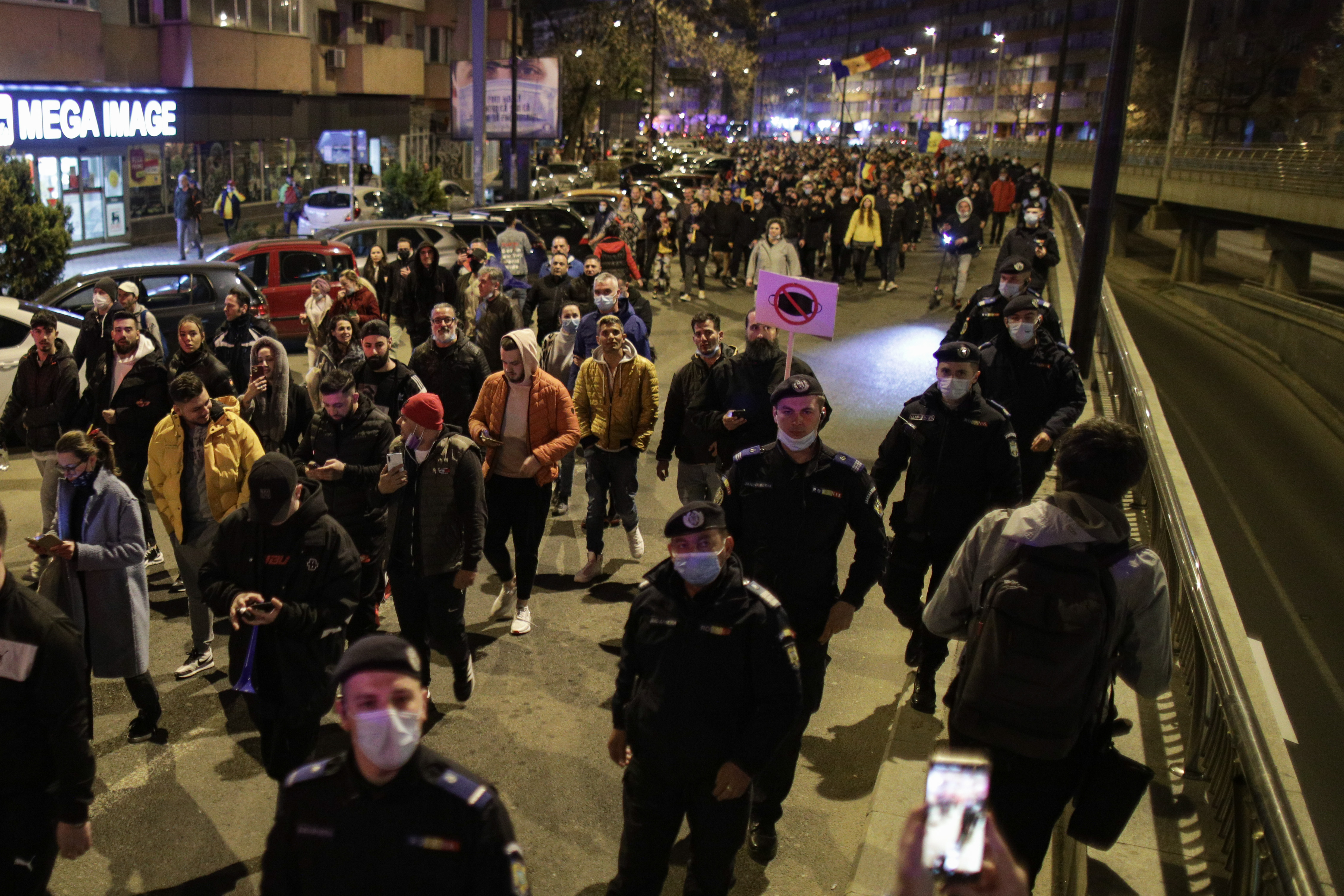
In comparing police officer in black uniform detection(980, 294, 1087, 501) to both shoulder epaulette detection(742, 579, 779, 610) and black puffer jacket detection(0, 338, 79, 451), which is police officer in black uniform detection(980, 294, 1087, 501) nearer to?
shoulder epaulette detection(742, 579, 779, 610)

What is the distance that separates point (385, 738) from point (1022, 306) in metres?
5.51

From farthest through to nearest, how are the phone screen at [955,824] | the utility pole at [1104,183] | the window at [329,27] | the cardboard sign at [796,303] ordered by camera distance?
the window at [329,27], the utility pole at [1104,183], the cardboard sign at [796,303], the phone screen at [955,824]

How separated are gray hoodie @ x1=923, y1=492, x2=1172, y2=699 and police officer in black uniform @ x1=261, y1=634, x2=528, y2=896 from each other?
1873 millimetres

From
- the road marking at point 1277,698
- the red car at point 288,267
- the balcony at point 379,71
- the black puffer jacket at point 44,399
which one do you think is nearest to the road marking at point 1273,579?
the road marking at point 1277,698

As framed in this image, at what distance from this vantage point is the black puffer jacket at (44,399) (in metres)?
7.88

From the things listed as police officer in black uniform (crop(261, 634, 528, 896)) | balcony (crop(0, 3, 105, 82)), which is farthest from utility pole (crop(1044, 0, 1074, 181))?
police officer in black uniform (crop(261, 634, 528, 896))

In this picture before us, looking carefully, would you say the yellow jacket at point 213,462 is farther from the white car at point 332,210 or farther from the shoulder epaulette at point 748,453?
the white car at point 332,210

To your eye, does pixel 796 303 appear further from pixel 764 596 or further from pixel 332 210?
pixel 332 210

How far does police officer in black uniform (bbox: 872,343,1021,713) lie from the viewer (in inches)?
225

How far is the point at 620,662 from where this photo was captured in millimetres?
3938

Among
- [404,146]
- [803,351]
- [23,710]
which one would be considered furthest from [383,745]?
[404,146]

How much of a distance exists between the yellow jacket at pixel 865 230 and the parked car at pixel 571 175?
20.5 metres

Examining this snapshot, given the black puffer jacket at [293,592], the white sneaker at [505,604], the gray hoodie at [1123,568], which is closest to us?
the gray hoodie at [1123,568]

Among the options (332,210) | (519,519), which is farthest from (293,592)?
(332,210)
